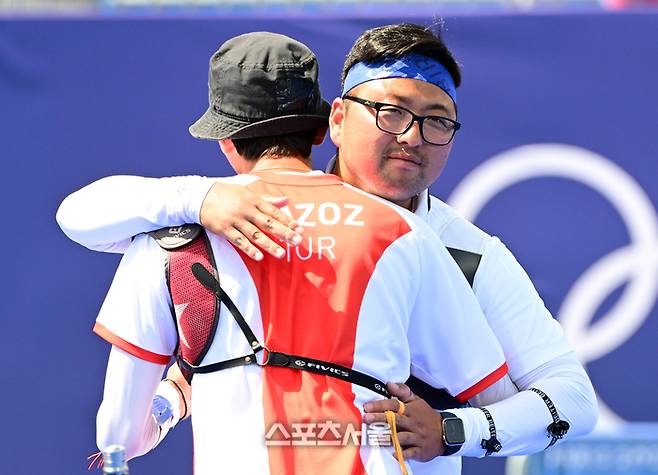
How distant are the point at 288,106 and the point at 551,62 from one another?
2540 mm

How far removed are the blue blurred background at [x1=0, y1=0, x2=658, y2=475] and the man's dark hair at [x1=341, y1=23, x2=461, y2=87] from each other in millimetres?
2146

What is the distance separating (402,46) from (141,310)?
0.76m

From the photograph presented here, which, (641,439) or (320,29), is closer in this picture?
(641,439)

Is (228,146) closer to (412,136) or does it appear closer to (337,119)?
(337,119)

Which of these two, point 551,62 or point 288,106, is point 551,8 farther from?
point 288,106

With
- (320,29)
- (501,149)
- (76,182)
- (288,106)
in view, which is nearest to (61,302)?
(76,182)

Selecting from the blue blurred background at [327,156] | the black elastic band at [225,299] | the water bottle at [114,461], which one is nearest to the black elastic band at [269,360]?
the black elastic band at [225,299]

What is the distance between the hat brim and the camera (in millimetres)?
2232

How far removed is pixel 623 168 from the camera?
4.58 m

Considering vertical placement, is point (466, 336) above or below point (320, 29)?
below

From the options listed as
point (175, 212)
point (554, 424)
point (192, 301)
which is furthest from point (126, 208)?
point (554, 424)

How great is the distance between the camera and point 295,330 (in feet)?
6.67

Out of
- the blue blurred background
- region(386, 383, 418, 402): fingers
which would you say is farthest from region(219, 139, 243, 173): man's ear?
the blue blurred background

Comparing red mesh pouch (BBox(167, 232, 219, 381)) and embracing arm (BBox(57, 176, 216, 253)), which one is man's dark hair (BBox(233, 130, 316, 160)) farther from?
red mesh pouch (BBox(167, 232, 219, 381))
